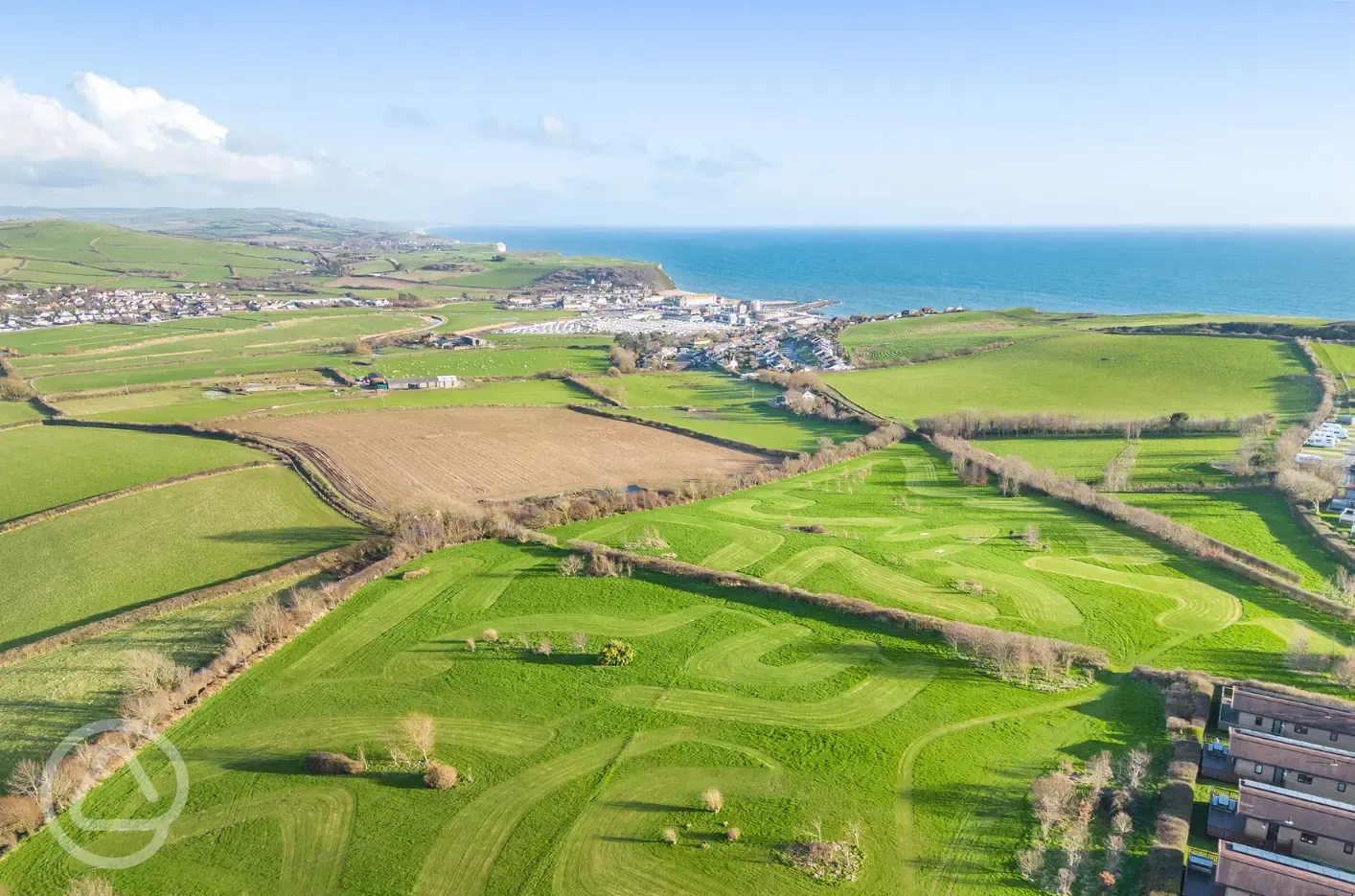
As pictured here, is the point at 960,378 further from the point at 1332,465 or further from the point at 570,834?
the point at 570,834

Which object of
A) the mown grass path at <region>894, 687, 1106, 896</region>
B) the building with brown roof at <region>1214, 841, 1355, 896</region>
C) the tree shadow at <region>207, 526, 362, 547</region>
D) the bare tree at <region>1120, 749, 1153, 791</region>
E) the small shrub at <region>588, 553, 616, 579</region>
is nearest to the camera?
the building with brown roof at <region>1214, 841, 1355, 896</region>

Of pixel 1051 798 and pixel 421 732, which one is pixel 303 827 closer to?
pixel 421 732

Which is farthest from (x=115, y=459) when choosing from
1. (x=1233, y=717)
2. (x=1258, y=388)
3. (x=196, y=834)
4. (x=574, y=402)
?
(x=1258, y=388)

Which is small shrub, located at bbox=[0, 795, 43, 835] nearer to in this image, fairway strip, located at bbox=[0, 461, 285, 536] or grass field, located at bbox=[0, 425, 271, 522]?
fairway strip, located at bbox=[0, 461, 285, 536]

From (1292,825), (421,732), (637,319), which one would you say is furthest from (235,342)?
(1292,825)

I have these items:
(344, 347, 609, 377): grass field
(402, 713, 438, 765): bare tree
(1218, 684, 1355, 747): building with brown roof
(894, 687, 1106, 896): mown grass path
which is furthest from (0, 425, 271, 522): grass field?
(1218, 684, 1355, 747): building with brown roof

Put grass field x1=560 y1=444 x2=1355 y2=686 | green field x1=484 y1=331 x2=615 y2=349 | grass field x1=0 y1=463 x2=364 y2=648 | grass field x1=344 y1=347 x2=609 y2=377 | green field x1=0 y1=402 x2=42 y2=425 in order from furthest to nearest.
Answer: green field x1=484 y1=331 x2=615 y2=349 < grass field x1=344 y1=347 x2=609 y2=377 < green field x1=0 y1=402 x2=42 y2=425 < grass field x1=0 y1=463 x2=364 y2=648 < grass field x1=560 y1=444 x2=1355 y2=686

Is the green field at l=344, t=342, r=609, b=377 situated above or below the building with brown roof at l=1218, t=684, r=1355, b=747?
above
